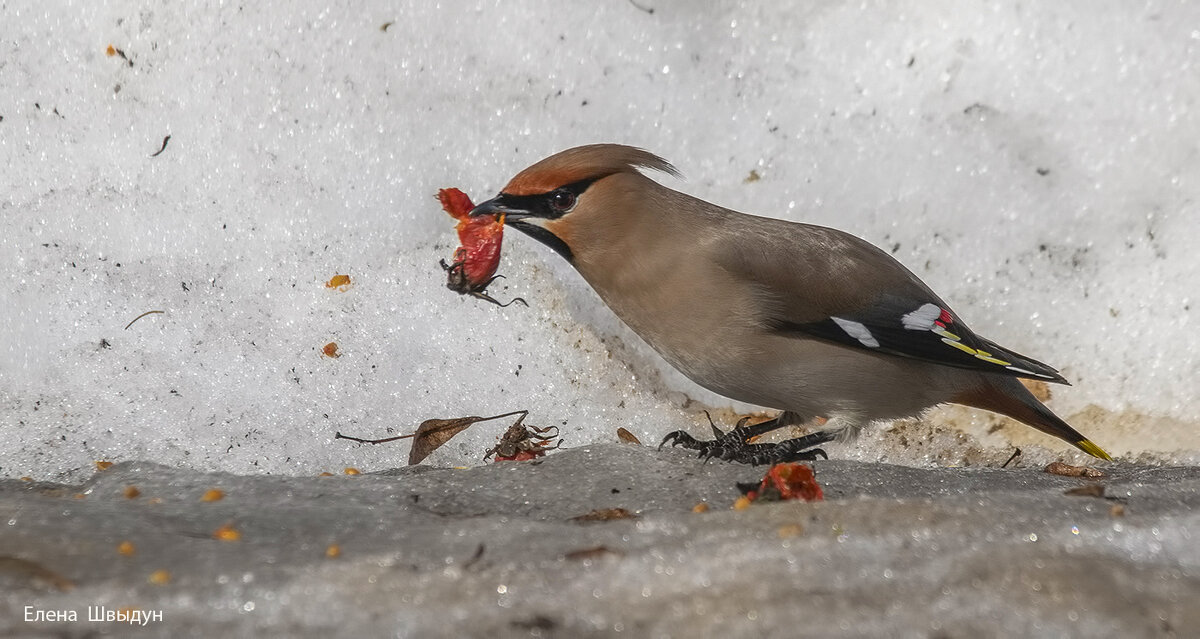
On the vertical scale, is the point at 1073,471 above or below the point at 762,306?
below


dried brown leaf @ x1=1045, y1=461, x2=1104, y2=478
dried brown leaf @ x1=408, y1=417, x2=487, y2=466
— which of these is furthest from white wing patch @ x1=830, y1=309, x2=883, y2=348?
dried brown leaf @ x1=408, y1=417, x2=487, y2=466

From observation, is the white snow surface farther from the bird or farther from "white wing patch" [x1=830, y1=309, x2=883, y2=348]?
"white wing patch" [x1=830, y1=309, x2=883, y2=348]

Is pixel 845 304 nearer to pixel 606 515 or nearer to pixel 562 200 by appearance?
pixel 562 200

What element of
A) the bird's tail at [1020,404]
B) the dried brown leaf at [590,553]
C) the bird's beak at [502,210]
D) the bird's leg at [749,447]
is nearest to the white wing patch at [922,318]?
the bird's tail at [1020,404]

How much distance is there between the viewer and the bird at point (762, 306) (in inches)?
121

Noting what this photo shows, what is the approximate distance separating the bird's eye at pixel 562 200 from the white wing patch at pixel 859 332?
0.72m

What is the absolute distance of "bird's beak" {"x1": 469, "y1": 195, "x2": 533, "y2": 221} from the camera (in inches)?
124

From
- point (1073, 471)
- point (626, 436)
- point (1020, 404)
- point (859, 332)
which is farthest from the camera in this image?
point (626, 436)

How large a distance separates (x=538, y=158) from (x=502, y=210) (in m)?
0.75

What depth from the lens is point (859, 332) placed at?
123 inches

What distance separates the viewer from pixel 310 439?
11.1ft

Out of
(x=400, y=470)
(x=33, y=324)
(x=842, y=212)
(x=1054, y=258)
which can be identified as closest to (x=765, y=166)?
(x=842, y=212)

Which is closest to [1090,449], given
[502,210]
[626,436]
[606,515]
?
[626,436]

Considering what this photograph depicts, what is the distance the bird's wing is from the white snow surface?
22.0 inches
